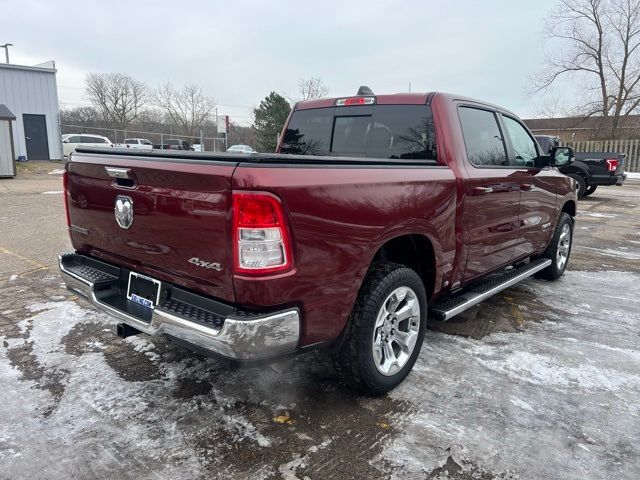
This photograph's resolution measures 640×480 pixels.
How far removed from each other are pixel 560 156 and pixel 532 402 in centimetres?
299

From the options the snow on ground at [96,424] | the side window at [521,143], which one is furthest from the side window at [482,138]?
the snow on ground at [96,424]

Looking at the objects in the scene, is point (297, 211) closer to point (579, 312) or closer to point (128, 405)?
point (128, 405)

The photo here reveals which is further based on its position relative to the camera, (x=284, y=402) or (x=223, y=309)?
(x=284, y=402)

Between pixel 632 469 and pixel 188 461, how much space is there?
2.29 metres

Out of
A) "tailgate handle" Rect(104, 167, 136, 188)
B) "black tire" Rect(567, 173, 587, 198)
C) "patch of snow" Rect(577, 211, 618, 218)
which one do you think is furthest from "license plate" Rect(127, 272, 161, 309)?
"black tire" Rect(567, 173, 587, 198)

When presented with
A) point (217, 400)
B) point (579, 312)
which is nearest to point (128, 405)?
point (217, 400)

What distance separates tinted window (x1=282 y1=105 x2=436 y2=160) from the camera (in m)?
3.58

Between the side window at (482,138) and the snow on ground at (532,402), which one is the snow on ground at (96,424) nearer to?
the snow on ground at (532,402)

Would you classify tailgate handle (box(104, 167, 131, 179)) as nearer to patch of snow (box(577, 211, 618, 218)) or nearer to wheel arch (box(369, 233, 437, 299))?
wheel arch (box(369, 233, 437, 299))

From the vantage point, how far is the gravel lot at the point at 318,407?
2377 millimetres

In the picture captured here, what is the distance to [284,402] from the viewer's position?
115 inches

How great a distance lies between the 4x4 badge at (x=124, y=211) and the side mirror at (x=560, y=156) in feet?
13.5

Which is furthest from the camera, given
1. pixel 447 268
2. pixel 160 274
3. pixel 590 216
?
pixel 590 216

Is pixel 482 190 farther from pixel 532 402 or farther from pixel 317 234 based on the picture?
pixel 317 234
